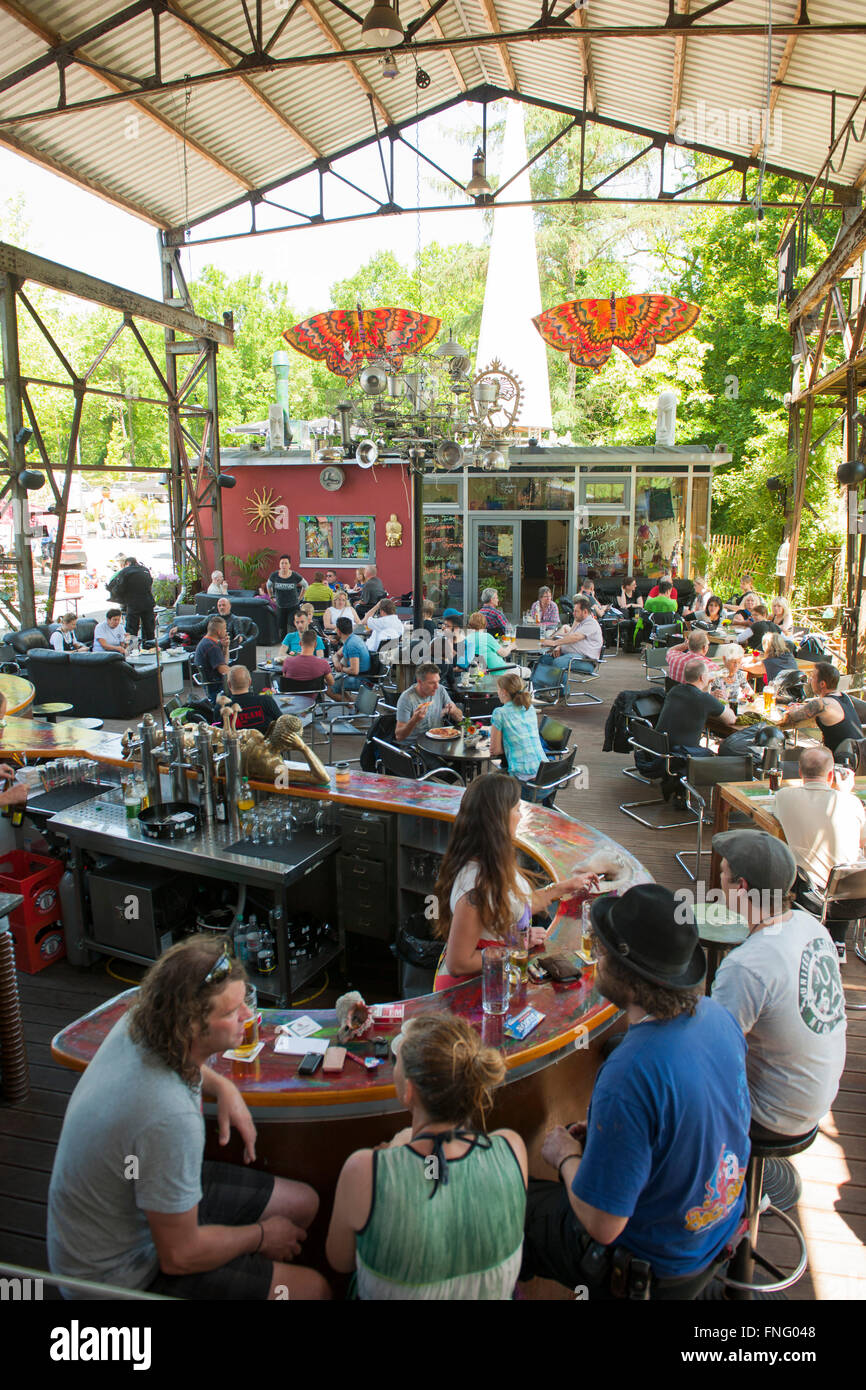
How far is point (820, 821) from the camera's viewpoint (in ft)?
14.2

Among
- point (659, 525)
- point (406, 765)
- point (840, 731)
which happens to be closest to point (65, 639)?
point (406, 765)

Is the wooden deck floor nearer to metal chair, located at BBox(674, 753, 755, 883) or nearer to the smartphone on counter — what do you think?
the smartphone on counter

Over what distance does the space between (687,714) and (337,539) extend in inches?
504

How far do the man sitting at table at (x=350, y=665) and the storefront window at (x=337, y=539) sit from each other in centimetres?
905

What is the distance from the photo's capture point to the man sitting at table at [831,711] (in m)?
5.89

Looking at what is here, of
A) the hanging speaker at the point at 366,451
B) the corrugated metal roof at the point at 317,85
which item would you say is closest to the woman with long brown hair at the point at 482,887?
the hanging speaker at the point at 366,451

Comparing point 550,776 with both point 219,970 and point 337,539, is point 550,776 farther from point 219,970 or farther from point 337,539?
point 337,539

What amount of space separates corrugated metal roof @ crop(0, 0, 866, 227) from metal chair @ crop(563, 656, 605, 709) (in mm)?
6300

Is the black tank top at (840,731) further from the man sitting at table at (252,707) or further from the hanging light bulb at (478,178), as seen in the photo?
the hanging light bulb at (478,178)

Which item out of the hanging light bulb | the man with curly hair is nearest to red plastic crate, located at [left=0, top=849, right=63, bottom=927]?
the man with curly hair

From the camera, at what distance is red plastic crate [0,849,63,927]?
480 centimetres

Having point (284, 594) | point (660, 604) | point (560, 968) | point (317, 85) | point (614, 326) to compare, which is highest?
point (317, 85)
